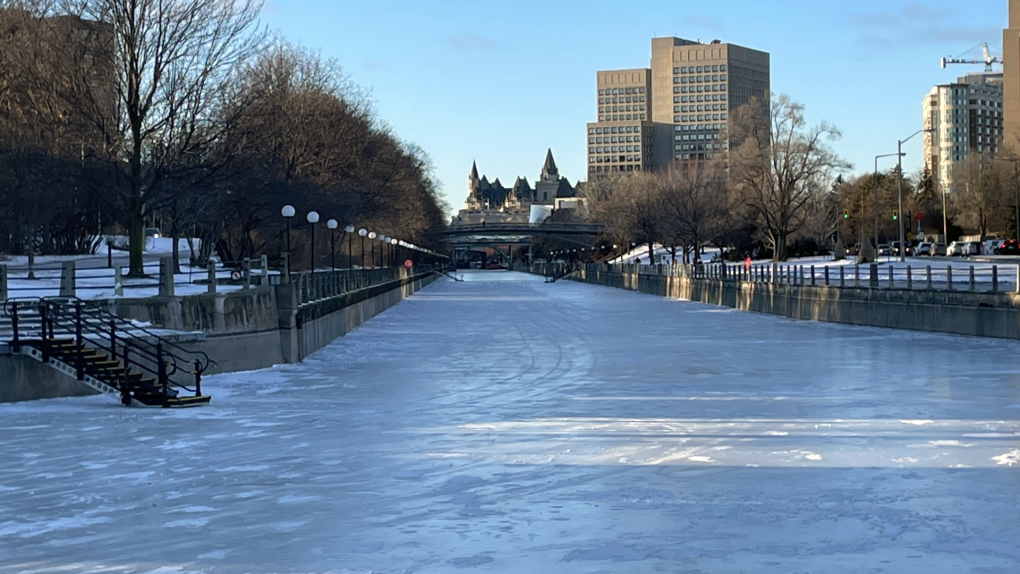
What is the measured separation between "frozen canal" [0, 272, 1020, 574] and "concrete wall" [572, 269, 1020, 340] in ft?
22.6

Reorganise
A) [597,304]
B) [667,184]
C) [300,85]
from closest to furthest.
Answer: [597,304] < [300,85] < [667,184]

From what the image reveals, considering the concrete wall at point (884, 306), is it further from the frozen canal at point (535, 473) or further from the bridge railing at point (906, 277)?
the frozen canal at point (535, 473)

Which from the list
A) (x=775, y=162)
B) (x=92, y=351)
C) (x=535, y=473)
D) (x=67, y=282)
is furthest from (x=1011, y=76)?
(x=535, y=473)

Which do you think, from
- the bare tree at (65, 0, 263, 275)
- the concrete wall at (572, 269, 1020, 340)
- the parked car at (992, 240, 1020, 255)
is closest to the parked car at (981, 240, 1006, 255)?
the parked car at (992, 240, 1020, 255)

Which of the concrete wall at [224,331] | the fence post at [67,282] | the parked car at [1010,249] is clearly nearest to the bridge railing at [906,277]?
the concrete wall at [224,331]

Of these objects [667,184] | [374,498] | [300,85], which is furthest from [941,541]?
[667,184]

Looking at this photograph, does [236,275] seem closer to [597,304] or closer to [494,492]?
[494,492]

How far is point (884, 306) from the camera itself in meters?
41.4

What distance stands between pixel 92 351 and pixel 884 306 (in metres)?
27.8

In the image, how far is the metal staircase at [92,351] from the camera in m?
21.4

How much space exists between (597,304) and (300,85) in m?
22.4

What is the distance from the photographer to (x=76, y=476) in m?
14.5

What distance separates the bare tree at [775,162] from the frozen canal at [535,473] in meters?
76.3

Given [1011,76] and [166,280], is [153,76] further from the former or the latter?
[1011,76]
